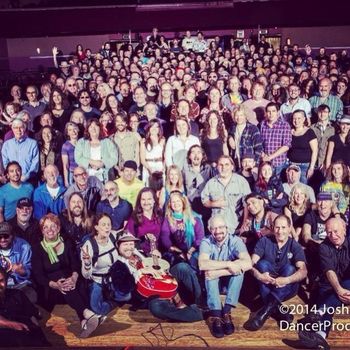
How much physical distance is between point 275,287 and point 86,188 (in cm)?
215

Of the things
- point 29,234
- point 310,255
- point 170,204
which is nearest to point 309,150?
point 310,255

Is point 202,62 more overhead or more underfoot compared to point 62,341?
more overhead

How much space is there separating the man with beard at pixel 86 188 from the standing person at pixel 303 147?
2.19 meters

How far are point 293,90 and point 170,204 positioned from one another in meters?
2.68

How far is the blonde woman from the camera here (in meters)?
4.50

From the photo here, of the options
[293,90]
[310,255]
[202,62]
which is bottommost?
[310,255]

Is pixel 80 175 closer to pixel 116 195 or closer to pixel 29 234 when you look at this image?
pixel 116 195

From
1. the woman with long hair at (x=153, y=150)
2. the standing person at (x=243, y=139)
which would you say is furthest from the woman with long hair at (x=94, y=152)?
the standing person at (x=243, y=139)

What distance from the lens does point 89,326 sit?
12.8 ft

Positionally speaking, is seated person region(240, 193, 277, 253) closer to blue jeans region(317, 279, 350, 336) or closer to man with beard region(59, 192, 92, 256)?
blue jeans region(317, 279, 350, 336)

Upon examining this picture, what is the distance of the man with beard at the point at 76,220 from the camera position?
4.44 m

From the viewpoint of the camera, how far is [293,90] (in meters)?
6.08

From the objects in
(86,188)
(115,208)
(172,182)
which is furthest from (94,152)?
(172,182)

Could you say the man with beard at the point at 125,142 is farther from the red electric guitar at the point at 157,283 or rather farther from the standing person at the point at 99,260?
the red electric guitar at the point at 157,283
